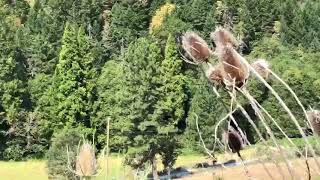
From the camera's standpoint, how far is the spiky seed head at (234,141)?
2.44 meters

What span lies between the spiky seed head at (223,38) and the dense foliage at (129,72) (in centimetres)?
1765

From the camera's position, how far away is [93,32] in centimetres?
8025

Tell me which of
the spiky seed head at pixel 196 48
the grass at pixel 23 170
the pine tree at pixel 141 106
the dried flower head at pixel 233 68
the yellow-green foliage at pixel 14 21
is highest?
the yellow-green foliage at pixel 14 21

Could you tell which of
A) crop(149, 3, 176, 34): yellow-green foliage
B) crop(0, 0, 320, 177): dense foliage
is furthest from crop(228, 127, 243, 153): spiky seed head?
crop(149, 3, 176, 34): yellow-green foliage

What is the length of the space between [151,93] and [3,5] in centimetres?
5104

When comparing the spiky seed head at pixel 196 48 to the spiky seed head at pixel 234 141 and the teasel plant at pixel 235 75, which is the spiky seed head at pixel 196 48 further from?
the spiky seed head at pixel 234 141

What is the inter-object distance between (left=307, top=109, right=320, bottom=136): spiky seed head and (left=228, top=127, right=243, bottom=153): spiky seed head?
0.87ft

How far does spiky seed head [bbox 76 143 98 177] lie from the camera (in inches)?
113

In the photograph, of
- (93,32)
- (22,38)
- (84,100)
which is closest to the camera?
(84,100)

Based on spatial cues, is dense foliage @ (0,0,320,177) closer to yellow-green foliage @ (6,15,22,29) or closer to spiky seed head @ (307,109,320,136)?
yellow-green foliage @ (6,15,22,29)

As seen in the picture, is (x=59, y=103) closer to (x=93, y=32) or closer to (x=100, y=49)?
(x=100, y=49)

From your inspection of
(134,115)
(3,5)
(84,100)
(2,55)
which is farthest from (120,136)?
(3,5)

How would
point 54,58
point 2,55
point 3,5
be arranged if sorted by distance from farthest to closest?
point 3,5, point 54,58, point 2,55

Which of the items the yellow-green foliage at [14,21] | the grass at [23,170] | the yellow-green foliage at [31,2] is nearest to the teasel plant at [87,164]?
the grass at [23,170]
